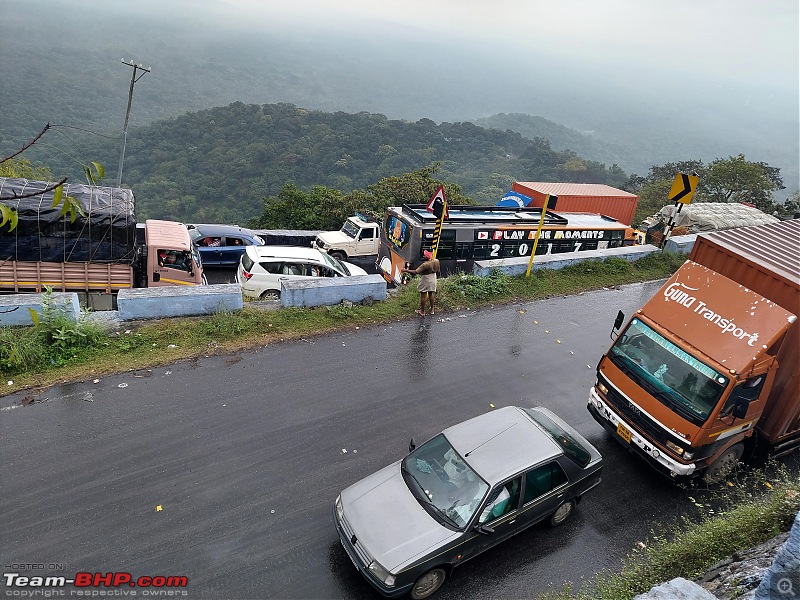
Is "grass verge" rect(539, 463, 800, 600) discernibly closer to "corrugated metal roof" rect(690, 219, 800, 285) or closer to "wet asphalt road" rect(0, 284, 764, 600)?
"wet asphalt road" rect(0, 284, 764, 600)

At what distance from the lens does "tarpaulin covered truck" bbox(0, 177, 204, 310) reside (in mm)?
12164

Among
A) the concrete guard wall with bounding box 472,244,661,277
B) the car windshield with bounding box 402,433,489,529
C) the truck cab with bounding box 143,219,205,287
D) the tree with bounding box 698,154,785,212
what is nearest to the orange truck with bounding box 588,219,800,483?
the car windshield with bounding box 402,433,489,529

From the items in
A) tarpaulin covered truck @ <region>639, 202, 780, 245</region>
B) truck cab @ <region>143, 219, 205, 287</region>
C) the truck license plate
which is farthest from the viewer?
tarpaulin covered truck @ <region>639, 202, 780, 245</region>

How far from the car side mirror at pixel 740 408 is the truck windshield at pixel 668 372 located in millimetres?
278

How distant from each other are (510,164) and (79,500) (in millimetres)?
86487

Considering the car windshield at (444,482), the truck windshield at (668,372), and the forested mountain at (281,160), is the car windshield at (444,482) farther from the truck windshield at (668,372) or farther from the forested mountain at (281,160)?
the forested mountain at (281,160)

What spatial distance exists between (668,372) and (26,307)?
1068 cm

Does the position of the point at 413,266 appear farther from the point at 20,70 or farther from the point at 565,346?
the point at 20,70

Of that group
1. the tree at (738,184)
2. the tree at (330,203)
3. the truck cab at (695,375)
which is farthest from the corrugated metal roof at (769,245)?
the tree at (738,184)

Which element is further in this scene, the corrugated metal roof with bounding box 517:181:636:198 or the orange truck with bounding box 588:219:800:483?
the corrugated metal roof with bounding box 517:181:636:198

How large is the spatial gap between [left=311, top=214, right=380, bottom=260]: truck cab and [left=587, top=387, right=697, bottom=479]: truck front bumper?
12.5 m

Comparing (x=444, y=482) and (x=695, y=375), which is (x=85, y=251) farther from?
(x=695, y=375)

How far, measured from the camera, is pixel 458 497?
5770mm

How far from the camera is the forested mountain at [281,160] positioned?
2181 inches
